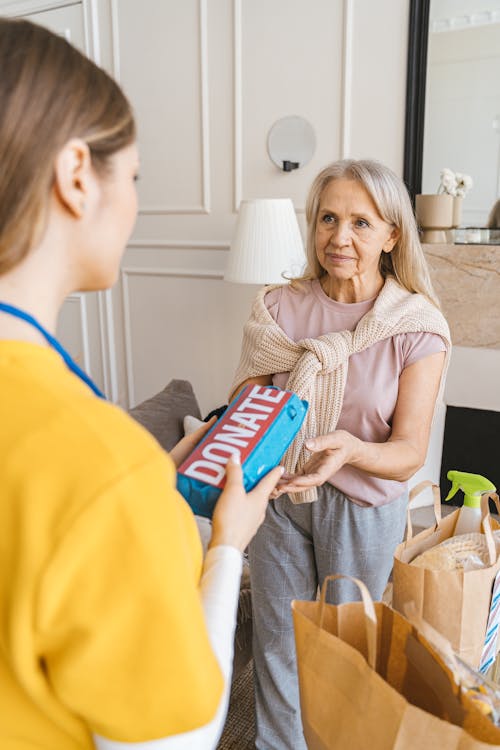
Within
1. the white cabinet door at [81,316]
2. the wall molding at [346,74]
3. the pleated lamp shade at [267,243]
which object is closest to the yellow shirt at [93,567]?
the pleated lamp shade at [267,243]

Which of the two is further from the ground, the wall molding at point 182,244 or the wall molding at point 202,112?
the wall molding at point 202,112

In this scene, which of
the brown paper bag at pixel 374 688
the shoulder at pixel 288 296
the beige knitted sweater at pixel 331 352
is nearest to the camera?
the brown paper bag at pixel 374 688

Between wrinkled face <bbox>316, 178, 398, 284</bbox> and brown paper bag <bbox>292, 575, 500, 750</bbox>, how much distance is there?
686 mm

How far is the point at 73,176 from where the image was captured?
0.49 metres

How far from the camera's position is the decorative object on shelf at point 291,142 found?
2498 mm

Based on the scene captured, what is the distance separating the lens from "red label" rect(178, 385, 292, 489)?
2.50 feet

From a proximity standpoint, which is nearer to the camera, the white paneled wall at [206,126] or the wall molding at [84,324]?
the white paneled wall at [206,126]

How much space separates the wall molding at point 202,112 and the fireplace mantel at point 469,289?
3.65 feet

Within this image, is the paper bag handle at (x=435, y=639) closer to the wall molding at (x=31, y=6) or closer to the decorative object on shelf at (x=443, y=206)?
the decorative object on shelf at (x=443, y=206)

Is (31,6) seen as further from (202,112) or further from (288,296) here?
(288,296)

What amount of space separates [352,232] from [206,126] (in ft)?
5.84

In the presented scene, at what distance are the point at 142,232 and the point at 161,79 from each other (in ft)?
2.32

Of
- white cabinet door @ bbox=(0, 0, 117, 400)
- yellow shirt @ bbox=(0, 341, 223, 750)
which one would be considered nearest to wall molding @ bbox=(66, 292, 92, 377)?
white cabinet door @ bbox=(0, 0, 117, 400)

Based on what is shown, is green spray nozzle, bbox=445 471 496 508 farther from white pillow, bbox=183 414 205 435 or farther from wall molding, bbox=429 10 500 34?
wall molding, bbox=429 10 500 34
